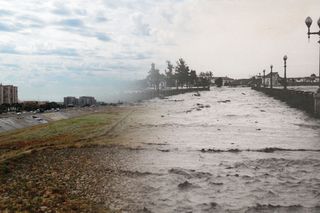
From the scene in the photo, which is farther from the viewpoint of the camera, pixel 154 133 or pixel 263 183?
pixel 154 133

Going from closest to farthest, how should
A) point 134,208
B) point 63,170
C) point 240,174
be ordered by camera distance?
1. point 134,208
2. point 240,174
3. point 63,170

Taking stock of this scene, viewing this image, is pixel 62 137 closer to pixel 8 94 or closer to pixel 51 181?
pixel 51 181

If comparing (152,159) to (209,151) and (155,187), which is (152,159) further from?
(155,187)

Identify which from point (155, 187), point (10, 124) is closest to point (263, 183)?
point (155, 187)

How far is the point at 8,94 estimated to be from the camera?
171m

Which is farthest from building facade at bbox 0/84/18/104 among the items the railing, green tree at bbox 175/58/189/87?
the railing

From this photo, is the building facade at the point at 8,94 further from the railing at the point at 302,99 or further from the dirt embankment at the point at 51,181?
the dirt embankment at the point at 51,181

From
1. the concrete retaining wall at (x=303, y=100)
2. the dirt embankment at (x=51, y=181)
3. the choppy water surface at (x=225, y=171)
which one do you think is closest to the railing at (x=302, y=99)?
the concrete retaining wall at (x=303, y=100)

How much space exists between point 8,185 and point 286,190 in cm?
749

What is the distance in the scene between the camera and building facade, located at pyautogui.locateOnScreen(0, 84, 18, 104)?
166 metres

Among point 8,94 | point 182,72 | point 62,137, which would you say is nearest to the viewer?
point 62,137

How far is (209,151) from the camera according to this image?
590 inches

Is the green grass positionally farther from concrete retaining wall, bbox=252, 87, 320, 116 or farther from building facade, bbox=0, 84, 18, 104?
building facade, bbox=0, 84, 18, 104

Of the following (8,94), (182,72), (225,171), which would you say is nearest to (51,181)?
(225,171)
